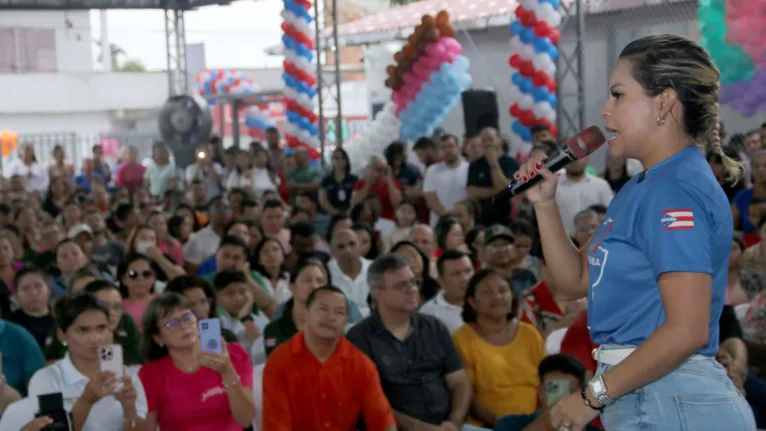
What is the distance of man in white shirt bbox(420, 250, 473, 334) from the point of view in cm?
524

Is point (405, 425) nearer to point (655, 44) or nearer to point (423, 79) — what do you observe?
point (655, 44)

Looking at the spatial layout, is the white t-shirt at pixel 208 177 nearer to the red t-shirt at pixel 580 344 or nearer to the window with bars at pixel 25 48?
the red t-shirt at pixel 580 344

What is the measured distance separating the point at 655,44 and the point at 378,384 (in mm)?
2636

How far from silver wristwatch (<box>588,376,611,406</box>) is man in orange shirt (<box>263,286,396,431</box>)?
241 cm

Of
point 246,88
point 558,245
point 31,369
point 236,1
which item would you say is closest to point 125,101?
point 246,88

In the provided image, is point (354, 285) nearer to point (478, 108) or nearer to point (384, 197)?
point (384, 197)

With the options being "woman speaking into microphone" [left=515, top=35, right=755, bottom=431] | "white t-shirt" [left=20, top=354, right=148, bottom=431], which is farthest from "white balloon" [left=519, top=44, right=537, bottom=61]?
"woman speaking into microphone" [left=515, top=35, right=755, bottom=431]

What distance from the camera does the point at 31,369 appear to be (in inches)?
188

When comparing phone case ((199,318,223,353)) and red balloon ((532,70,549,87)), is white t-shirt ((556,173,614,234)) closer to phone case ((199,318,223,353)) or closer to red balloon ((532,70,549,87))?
red balloon ((532,70,549,87))

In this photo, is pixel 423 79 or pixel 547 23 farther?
pixel 423 79

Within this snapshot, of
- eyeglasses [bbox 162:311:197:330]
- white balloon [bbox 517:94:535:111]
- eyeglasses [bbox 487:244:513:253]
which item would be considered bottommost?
eyeglasses [bbox 162:311:197:330]

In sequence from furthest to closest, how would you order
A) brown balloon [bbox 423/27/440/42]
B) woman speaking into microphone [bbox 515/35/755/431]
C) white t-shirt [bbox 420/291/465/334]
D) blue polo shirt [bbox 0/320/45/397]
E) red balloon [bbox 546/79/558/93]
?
1. brown balloon [bbox 423/27/440/42]
2. red balloon [bbox 546/79/558/93]
3. white t-shirt [bbox 420/291/465/334]
4. blue polo shirt [bbox 0/320/45/397]
5. woman speaking into microphone [bbox 515/35/755/431]

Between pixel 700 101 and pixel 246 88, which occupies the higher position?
pixel 246 88

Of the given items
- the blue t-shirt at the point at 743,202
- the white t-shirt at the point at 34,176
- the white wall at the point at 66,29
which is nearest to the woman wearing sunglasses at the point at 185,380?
the blue t-shirt at the point at 743,202
